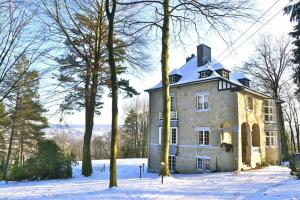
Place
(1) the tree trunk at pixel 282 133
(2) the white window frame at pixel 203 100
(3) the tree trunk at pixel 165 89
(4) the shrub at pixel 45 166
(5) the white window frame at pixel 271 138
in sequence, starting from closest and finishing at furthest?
(3) the tree trunk at pixel 165 89, (4) the shrub at pixel 45 166, (2) the white window frame at pixel 203 100, (5) the white window frame at pixel 271 138, (1) the tree trunk at pixel 282 133

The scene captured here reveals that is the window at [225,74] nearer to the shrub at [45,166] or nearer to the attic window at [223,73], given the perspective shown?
the attic window at [223,73]

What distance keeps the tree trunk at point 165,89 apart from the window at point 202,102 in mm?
12190

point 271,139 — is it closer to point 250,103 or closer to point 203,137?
point 250,103

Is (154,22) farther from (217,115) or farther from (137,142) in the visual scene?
(137,142)

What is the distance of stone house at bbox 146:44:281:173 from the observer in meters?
24.9

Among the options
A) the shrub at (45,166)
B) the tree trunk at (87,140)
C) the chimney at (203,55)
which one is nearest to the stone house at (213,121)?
the chimney at (203,55)

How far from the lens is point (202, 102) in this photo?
2716cm

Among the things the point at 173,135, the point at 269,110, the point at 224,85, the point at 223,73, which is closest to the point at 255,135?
the point at 269,110

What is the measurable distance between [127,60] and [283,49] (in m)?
23.6

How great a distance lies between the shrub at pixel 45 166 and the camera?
20.2m

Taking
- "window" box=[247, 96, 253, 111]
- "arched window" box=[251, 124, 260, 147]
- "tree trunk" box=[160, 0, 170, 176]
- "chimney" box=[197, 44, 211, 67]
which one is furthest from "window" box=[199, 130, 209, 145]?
"tree trunk" box=[160, 0, 170, 176]

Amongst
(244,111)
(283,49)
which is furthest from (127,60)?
(283,49)

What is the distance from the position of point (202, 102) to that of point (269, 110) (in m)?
7.61

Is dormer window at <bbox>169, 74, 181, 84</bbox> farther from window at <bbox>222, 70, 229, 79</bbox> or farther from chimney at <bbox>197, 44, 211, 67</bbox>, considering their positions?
window at <bbox>222, 70, 229, 79</bbox>
